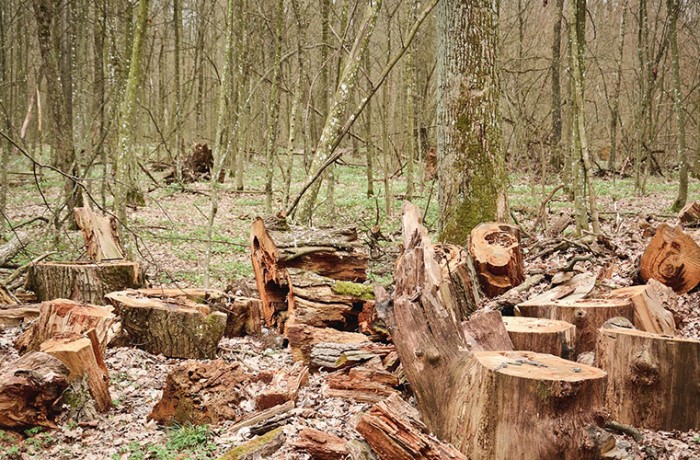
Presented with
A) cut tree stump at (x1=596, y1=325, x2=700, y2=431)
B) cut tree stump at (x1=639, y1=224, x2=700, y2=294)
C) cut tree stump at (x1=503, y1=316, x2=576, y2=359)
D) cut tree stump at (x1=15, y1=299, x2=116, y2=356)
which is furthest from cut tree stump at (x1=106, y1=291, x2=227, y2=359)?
cut tree stump at (x1=639, y1=224, x2=700, y2=294)

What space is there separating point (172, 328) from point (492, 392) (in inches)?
143

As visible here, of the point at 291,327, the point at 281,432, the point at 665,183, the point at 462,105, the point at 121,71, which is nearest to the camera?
the point at 281,432

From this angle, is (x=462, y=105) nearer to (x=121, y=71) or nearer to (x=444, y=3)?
(x=444, y=3)

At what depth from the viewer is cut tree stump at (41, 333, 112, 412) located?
4.25 metres

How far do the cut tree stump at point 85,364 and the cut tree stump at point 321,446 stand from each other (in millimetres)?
1890

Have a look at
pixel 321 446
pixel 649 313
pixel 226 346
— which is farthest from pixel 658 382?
pixel 226 346

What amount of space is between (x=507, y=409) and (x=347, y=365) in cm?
202

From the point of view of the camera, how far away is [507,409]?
3227 mm

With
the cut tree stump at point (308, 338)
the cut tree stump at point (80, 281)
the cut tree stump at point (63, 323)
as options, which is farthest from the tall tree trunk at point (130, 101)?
the cut tree stump at point (308, 338)

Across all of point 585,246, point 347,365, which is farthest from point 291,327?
point 585,246

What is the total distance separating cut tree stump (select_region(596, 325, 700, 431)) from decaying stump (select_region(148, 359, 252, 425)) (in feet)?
9.85

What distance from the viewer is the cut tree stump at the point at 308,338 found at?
218 inches

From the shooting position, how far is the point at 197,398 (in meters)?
4.26

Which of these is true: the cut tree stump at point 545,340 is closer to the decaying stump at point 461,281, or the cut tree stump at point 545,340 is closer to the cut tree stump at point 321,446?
the decaying stump at point 461,281
